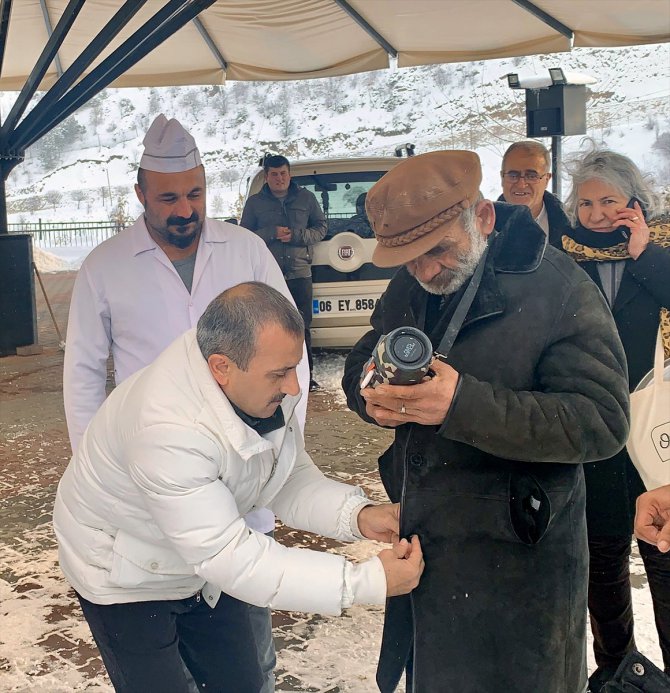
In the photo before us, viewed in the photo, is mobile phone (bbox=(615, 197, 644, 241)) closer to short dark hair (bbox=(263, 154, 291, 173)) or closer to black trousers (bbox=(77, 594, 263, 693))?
black trousers (bbox=(77, 594, 263, 693))

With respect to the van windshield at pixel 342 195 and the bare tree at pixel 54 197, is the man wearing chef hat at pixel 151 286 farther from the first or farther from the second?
the bare tree at pixel 54 197

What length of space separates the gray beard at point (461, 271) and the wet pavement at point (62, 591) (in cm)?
176

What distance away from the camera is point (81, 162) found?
55.6 meters

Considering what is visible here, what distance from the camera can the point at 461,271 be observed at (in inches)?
72.5

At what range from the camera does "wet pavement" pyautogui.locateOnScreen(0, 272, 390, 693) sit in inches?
122

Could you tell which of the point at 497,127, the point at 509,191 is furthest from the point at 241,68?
the point at 497,127

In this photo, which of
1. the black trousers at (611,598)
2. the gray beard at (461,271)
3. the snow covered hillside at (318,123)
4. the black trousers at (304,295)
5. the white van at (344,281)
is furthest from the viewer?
the snow covered hillside at (318,123)

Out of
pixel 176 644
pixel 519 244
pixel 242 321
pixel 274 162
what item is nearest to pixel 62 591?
pixel 176 644

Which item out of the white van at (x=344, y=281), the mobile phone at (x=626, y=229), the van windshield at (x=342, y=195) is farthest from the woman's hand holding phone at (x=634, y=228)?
the van windshield at (x=342, y=195)

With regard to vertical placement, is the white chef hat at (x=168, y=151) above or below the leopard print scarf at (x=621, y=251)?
above

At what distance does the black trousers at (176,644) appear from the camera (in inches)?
77.7

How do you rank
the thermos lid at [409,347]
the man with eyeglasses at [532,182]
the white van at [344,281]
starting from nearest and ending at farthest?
the thermos lid at [409,347] → the man with eyeglasses at [532,182] → the white van at [344,281]

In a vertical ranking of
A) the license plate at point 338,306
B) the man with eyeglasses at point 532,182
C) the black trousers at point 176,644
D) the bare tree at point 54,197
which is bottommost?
the black trousers at point 176,644

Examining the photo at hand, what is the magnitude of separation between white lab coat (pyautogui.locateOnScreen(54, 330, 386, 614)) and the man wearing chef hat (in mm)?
690
